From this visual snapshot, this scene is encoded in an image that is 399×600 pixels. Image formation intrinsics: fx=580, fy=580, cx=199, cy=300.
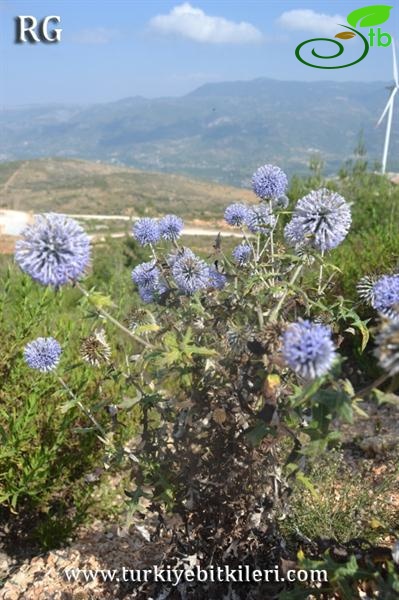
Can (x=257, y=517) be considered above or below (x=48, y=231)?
below

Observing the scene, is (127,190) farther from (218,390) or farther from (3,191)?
A: (218,390)

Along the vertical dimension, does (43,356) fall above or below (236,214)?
below

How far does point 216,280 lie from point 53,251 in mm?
1142

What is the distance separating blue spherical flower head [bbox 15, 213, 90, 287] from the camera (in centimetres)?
176

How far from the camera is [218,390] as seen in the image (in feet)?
7.64

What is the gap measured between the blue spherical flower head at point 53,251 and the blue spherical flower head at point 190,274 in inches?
36.5

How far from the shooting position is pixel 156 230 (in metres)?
3.12

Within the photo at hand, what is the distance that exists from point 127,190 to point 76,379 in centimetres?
8370

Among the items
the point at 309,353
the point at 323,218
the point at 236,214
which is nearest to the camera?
the point at 309,353

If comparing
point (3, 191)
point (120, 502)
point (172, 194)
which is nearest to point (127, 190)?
point (172, 194)

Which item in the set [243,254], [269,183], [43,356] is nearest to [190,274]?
[243,254]

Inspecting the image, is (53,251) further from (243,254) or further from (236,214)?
(236,214)

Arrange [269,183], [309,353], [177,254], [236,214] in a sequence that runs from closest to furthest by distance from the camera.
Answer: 1. [309,353]
2. [177,254]
3. [269,183]
4. [236,214]

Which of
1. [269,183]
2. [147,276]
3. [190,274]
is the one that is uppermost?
[269,183]
